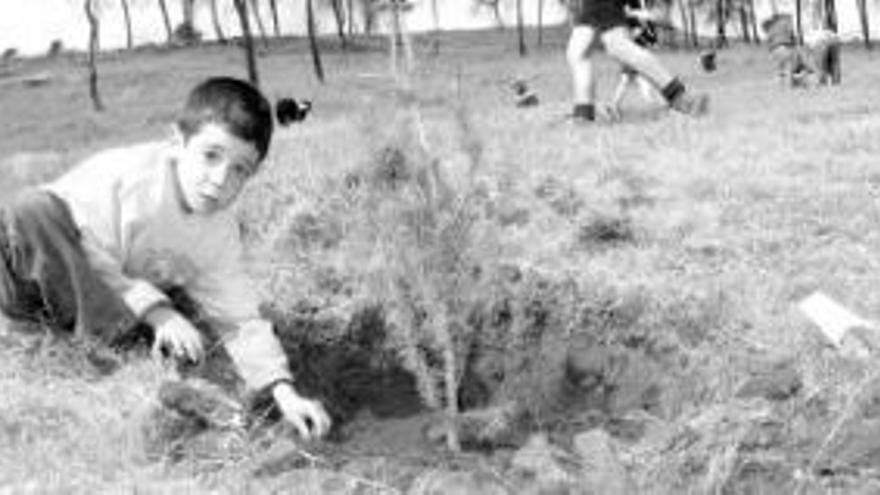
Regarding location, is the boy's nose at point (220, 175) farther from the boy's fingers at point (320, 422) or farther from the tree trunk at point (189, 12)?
the tree trunk at point (189, 12)

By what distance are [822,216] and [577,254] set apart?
44.5 inches

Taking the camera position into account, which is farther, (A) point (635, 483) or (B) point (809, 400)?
(B) point (809, 400)

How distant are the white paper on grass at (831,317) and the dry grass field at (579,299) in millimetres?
65

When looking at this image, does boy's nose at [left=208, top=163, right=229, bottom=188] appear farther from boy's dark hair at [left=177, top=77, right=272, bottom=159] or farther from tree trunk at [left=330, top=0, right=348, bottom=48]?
tree trunk at [left=330, top=0, right=348, bottom=48]

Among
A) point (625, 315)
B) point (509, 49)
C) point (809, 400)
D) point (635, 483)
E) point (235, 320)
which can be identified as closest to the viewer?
point (635, 483)

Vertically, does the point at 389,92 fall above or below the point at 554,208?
above

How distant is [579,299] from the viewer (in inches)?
213

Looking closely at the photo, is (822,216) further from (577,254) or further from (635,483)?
(635,483)

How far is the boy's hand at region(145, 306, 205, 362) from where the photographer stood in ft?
15.2

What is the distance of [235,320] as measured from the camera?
15.8 feet

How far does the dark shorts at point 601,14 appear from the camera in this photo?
11484mm

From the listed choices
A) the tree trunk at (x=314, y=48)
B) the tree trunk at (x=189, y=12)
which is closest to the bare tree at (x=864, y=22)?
the tree trunk at (x=314, y=48)

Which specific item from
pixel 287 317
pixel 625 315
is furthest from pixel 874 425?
pixel 287 317

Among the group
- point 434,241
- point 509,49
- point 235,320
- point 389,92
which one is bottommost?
point 509,49
